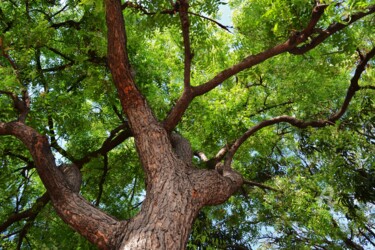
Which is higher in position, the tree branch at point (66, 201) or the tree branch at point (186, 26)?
the tree branch at point (186, 26)

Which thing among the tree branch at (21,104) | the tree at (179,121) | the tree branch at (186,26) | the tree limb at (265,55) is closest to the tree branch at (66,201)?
the tree at (179,121)

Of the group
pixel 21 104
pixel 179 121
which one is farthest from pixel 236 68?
pixel 21 104

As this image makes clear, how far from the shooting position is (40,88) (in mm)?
7105

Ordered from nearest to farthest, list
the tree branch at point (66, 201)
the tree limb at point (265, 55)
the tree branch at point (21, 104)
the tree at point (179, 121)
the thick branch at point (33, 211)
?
1. the tree branch at point (66, 201)
2. the tree at point (179, 121)
3. the tree limb at point (265, 55)
4. the tree branch at point (21, 104)
5. the thick branch at point (33, 211)

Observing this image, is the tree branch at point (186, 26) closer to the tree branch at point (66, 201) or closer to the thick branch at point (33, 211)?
the tree branch at point (66, 201)

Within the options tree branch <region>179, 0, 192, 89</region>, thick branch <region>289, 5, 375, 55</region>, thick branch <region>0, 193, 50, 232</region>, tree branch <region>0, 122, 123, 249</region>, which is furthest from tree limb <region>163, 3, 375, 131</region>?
thick branch <region>0, 193, 50, 232</region>

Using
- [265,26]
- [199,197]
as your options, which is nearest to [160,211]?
[199,197]

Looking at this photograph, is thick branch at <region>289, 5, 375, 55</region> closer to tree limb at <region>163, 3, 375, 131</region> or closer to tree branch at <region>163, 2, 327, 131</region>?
tree limb at <region>163, 3, 375, 131</region>

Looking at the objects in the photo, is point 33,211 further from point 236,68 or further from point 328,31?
point 328,31

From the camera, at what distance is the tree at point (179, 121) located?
3768 millimetres

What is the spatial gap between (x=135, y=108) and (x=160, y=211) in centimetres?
157

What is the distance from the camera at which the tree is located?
148 inches

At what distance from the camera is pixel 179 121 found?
543 centimetres

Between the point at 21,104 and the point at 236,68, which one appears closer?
the point at 236,68
